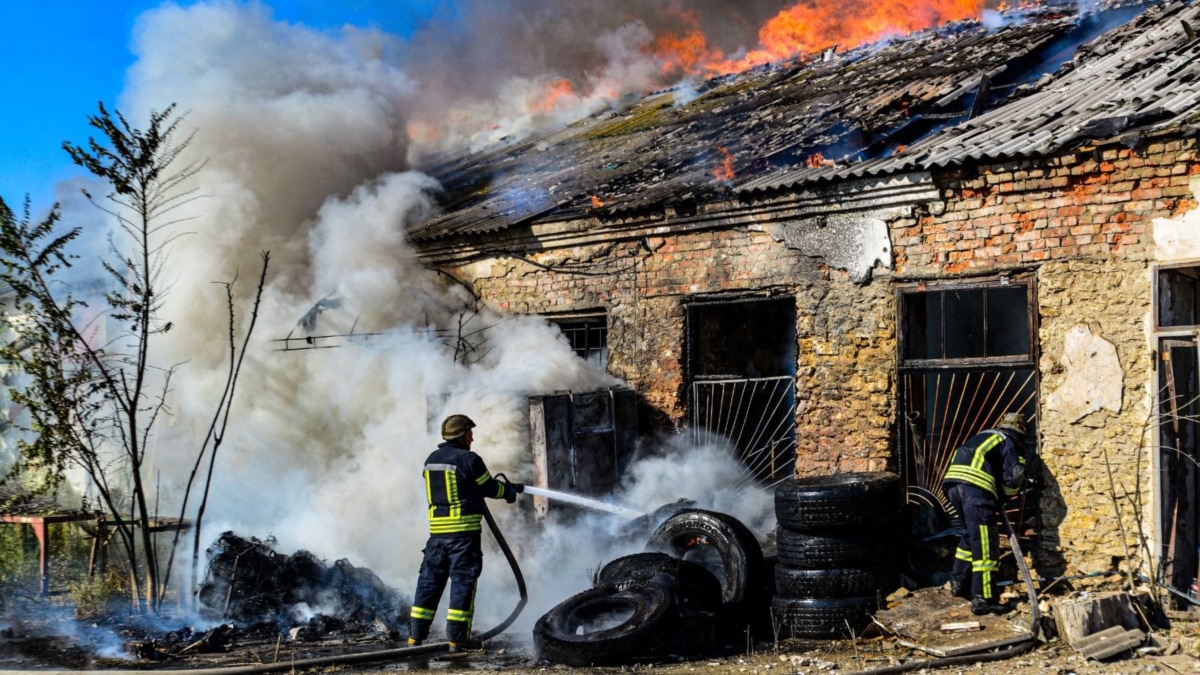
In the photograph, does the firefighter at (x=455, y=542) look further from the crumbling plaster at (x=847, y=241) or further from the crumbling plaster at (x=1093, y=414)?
the crumbling plaster at (x=1093, y=414)

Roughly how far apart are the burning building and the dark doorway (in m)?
0.03

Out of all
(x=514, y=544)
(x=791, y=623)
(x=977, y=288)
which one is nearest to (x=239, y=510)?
(x=514, y=544)

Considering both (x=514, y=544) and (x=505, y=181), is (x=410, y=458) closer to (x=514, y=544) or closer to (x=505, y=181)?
(x=514, y=544)

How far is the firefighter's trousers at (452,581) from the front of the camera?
7770 mm

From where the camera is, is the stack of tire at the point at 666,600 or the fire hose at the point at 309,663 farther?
the stack of tire at the point at 666,600

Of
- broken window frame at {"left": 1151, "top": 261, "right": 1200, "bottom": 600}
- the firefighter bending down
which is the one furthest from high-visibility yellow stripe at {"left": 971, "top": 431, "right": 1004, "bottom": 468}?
broken window frame at {"left": 1151, "top": 261, "right": 1200, "bottom": 600}

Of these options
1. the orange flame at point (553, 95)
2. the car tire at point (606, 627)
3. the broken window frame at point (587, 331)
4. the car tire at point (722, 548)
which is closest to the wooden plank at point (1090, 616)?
the car tire at point (722, 548)

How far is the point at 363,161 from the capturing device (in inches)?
600

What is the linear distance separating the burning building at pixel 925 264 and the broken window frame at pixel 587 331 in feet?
0.11

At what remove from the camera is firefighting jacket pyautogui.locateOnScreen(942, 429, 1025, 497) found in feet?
26.2

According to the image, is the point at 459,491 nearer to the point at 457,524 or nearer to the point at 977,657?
the point at 457,524

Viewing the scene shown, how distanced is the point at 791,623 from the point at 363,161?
998 centimetres

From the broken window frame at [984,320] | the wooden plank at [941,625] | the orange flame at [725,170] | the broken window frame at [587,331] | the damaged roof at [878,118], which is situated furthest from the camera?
the broken window frame at [587,331]

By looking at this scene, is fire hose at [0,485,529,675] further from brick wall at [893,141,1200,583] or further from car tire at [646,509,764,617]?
brick wall at [893,141,1200,583]
